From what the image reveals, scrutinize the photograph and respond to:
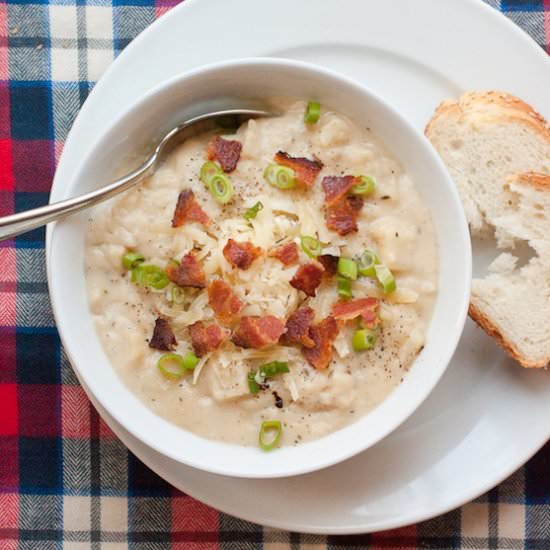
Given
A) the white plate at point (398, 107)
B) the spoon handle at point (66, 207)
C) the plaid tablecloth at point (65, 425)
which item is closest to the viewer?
the spoon handle at point (66, 207)

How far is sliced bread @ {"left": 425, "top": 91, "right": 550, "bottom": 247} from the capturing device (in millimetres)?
2963

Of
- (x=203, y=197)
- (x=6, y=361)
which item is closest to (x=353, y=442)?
(x=203, y=197)

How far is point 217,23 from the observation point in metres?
2.94

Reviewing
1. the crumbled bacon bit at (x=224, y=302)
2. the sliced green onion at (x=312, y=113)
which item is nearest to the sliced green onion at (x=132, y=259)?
the crumbled bacon bit at (x=224, y=302)

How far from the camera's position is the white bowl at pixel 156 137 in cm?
265

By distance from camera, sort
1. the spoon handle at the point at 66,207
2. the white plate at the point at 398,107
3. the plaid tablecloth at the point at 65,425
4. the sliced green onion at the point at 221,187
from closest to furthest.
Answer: the spoon handle at the point at 66,207 → the sliced green onion at the point at 221,187 → the white plate at the point at 398,107 → the plaid tablecloth at the point at 65,425

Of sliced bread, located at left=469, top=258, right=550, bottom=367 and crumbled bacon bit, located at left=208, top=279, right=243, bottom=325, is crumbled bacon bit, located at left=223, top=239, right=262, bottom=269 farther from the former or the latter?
sliced bread, located at left=469, top=258, right=550, bottom=367

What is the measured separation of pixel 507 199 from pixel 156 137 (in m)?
1.26

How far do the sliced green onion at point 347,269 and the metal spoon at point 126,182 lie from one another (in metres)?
0.57

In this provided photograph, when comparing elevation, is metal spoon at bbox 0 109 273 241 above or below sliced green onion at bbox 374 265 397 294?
above

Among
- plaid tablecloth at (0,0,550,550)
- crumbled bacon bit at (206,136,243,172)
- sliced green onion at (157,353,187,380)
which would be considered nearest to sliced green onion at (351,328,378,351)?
sliced green onion at (157,353,187,380)

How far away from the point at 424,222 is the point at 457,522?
1290mm

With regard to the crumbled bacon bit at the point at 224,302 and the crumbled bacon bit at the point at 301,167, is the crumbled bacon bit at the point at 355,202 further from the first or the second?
the crumbled bacon bit at the point at 224,302

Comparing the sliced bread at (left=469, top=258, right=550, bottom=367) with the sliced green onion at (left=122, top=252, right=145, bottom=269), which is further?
the sliced bread at (left=469, top=258, right=550, bottom=367)
